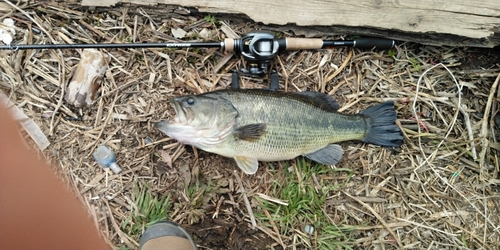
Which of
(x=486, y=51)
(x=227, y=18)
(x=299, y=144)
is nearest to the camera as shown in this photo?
(x=299, y=144)

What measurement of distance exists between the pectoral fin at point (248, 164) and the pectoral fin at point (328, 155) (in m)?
0.52

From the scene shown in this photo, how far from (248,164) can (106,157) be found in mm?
1328

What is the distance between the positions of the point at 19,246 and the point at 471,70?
4.15 meters

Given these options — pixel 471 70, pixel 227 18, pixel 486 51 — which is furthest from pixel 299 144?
pixel 486 51

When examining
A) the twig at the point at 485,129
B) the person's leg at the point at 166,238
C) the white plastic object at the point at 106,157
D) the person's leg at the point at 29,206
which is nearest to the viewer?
the person's leg at the point at 29,206

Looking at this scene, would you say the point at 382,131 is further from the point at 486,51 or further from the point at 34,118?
the point at 34,118

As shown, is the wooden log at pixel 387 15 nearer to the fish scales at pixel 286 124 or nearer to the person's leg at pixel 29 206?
the fish scales at pixel 286 124

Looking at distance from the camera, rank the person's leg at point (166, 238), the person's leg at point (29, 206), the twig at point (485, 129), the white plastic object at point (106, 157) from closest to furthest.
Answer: the person's leg at point (29, 206) < the person's leg at point (166, 238) < the white plastic object at point (106, 157) < the twig at point (485, 129)

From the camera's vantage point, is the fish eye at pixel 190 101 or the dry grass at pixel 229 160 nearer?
the fish eye at pixel 190 101

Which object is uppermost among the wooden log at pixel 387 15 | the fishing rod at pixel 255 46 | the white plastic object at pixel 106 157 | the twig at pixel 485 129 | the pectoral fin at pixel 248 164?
the wooden log at pixel 387 15

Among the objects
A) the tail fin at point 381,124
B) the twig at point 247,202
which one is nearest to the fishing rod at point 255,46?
the tail fin at point 381,124

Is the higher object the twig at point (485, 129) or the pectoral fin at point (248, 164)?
the twig at point (485, 129)

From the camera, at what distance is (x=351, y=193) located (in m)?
3.74

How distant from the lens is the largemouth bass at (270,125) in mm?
3234
